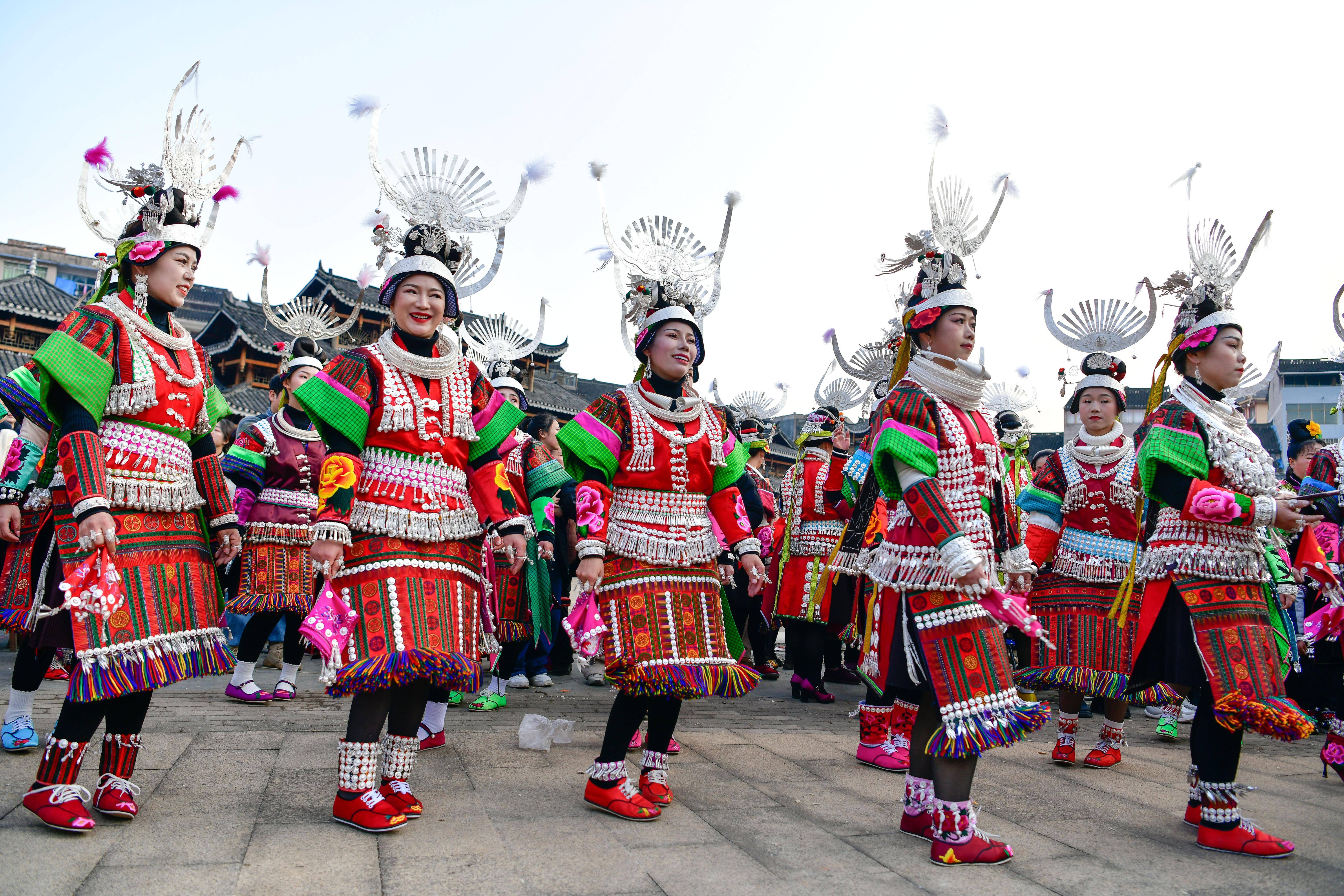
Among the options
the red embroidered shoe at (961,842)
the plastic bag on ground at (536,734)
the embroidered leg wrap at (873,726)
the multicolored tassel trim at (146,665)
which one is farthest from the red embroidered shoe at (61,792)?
the embroidered leg wrap at (873,726)

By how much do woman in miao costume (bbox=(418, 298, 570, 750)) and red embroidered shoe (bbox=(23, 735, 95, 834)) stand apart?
4.06ft

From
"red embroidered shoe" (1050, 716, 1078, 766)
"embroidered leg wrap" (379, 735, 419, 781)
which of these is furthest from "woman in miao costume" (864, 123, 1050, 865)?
"embroidered leg wrap" (379, 735, 419, 781)

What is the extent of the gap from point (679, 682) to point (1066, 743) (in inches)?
100

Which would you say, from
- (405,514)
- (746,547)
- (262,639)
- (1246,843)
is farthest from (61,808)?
(1246,843)

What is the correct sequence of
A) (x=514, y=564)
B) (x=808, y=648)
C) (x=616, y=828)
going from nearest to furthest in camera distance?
(x=616, y=828)
(x=514, y=564)
(x=808, y=648)

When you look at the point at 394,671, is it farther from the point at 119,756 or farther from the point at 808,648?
the point at 808,648

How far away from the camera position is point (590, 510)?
359 centimetres

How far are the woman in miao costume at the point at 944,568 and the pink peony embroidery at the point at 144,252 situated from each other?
9.20ft

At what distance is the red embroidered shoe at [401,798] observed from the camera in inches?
127

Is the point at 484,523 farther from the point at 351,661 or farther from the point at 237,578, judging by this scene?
the point at 237,578

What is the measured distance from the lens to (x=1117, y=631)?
4684mm

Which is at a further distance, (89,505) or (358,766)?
(358,766)

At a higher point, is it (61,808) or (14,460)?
(14,460)

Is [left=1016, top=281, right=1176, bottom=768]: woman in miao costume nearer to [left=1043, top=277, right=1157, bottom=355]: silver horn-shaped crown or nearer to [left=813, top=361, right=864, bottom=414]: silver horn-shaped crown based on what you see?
[left=1043, top=277, right=1157, bottom=355]: silver horn-shaped crown
